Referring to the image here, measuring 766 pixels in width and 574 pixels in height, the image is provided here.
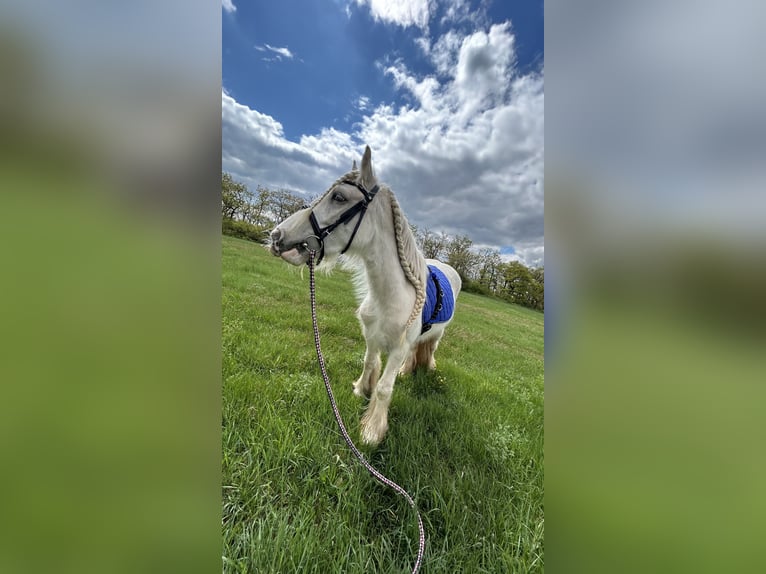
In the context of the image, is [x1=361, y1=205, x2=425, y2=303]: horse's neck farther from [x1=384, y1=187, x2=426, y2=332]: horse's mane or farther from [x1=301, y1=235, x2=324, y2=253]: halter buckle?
[x1=301, y1=235, x2=324, y2=253]: halter buckle

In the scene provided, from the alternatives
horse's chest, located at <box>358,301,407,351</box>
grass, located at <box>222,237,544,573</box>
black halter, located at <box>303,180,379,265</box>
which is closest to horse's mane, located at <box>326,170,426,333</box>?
horse's chest, located at <box>358,301,407,351</box>

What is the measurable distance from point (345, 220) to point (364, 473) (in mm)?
1938

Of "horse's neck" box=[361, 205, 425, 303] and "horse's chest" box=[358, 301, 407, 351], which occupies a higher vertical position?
"horse's neck" box=[361, 205, 425, 303]

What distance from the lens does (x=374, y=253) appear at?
282 cm

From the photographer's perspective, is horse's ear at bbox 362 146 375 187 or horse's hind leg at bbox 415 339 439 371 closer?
horse's ear at bbox 362 146 375 187

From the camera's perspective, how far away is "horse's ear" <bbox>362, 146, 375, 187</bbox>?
2.52 meters
